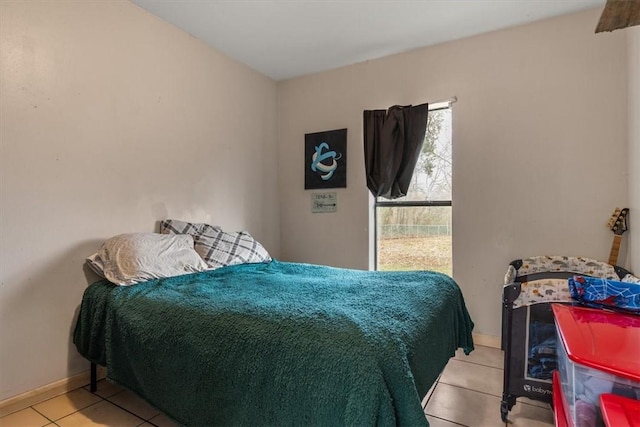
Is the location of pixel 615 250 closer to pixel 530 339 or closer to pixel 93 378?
pixel 530 339

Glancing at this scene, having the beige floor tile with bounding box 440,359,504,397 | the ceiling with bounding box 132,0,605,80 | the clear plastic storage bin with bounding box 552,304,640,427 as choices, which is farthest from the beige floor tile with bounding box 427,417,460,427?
the ceiling with bounding box 132,0,605,80

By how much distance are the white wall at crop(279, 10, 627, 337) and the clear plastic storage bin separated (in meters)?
1.36

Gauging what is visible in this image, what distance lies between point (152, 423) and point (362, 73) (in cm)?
321

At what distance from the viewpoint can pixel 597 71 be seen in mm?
2373

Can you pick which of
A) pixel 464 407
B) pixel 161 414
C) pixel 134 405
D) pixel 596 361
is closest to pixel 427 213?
pixel 464 407

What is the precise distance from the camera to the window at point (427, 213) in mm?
3025

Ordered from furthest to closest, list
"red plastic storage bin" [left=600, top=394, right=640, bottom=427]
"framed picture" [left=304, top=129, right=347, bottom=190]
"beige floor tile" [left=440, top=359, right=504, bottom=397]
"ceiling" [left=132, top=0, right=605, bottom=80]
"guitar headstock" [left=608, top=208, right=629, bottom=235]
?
1. "framed picture" [left=304, top=129, right=347, bottom=190]
2. "ceiling" [left=132, top=0, right=605, bottom=80]
3. "guitar headstock" [left=608, top=208, right=629, bottom=235]
4. "beige floor tile" [left=440, top=359, right=504, bottom=397]
5. "red plastic storage bin" [left=600, top=394, right=640, bottom=427]

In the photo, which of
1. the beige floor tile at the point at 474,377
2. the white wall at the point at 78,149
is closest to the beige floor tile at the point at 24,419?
the white wall at the point at 78,149

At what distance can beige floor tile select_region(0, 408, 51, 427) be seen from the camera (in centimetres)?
169

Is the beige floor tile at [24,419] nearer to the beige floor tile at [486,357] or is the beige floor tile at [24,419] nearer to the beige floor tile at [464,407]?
the beige floor tile at [464,407]

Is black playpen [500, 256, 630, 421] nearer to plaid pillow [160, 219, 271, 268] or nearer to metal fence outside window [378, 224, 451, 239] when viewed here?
metal fence outside window [378, 224, 451, 239]

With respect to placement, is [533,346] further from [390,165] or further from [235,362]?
[390,165]

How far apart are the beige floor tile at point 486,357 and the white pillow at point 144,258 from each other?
6.72 feet

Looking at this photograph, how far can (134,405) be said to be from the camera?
6.14ft
